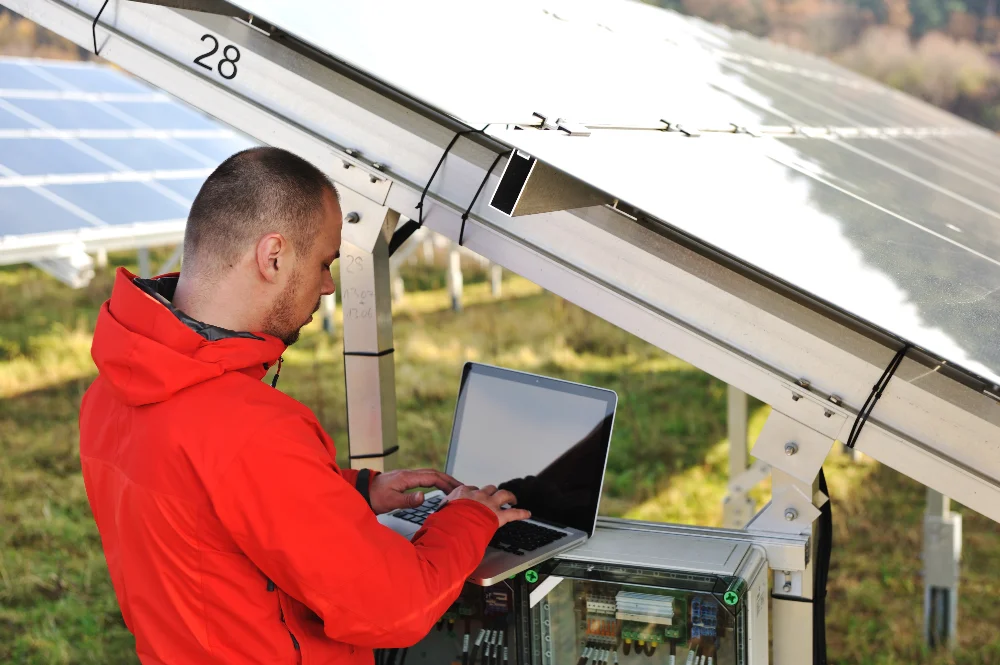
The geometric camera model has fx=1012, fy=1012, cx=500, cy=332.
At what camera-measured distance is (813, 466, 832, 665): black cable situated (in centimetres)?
204

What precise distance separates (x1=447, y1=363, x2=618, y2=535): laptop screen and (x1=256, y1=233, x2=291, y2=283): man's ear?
78cm

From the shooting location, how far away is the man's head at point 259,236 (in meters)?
1.59

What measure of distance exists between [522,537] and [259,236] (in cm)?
86

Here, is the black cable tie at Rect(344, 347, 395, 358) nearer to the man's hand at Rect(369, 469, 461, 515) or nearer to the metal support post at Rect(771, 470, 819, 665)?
the man's hand at Rect(369, 469, 461, 515)

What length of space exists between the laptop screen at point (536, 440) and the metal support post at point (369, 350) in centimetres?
18

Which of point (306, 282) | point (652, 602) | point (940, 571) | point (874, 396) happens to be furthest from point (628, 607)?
point (940, 571)

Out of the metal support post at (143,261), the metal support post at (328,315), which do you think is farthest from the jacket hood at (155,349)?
the metal support post at (328,315)

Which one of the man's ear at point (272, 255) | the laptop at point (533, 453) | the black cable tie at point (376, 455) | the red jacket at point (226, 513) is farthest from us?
the black cable tie at point (376, 455)

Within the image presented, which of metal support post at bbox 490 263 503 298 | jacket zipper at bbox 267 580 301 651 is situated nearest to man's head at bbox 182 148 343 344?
jacket zipper at bbox 267 580 301 651

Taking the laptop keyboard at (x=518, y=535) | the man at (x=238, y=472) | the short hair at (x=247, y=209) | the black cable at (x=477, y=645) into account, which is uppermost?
the short hair at (x=247, y=209)

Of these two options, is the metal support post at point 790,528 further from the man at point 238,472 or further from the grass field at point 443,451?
the grass field at point 443,451

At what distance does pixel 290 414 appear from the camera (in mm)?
1505

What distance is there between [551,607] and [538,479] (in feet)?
0.97

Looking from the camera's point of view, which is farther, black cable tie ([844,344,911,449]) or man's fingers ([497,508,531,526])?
man's fingers ([497,508,531,526])
